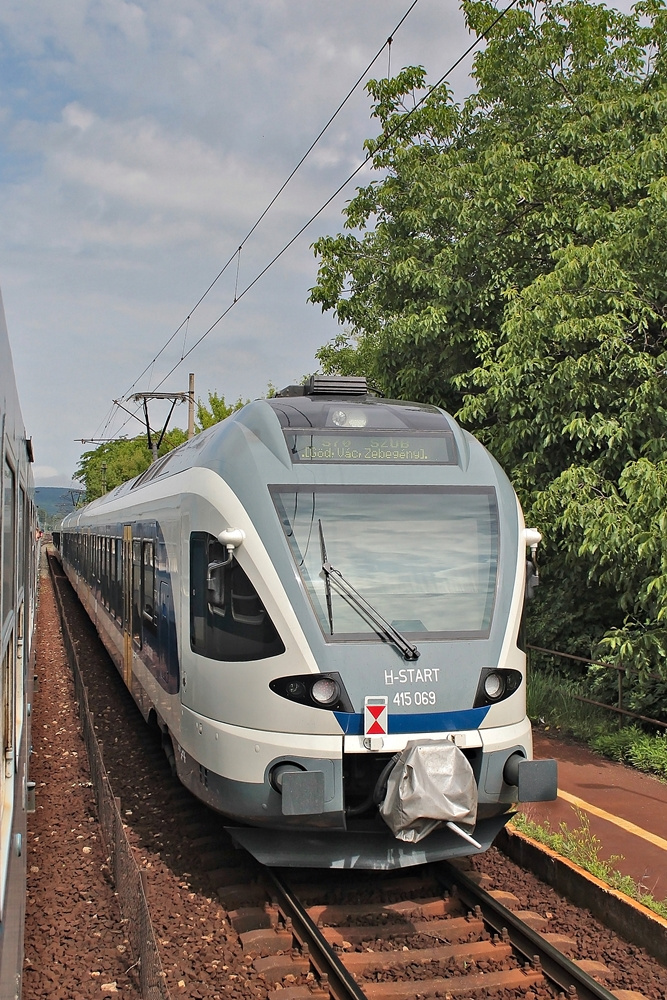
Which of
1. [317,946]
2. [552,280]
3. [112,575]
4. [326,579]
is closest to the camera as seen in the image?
[317,946]

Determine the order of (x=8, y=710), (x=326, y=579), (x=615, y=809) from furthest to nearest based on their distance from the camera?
(x=615, y=809) → (x=326, y=579) → (x=8, y=710)

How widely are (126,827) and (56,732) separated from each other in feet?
14.4

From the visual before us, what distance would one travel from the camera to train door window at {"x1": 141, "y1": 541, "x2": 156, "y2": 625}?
9031 millimetres

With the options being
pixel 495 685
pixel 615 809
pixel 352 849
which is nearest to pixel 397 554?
pixel 495 685

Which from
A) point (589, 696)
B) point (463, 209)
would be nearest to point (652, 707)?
point (589, 696)

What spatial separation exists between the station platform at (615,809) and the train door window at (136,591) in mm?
4477

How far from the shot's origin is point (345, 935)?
5715 millimetres

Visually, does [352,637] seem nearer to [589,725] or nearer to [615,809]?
[615,809]

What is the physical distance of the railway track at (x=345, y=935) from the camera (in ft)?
16.8

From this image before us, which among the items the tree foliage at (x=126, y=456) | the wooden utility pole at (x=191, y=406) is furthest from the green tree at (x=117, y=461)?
the wooden utility pole at (x=191, y=406)

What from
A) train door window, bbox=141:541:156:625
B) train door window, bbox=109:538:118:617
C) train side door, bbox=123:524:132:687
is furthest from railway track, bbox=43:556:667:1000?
train door window, bbox=109:538:118:617

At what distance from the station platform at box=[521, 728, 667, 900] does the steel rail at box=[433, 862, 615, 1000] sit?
1.01 meters

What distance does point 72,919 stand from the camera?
6098 millimetres

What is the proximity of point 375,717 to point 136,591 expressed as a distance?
5.44 metres
